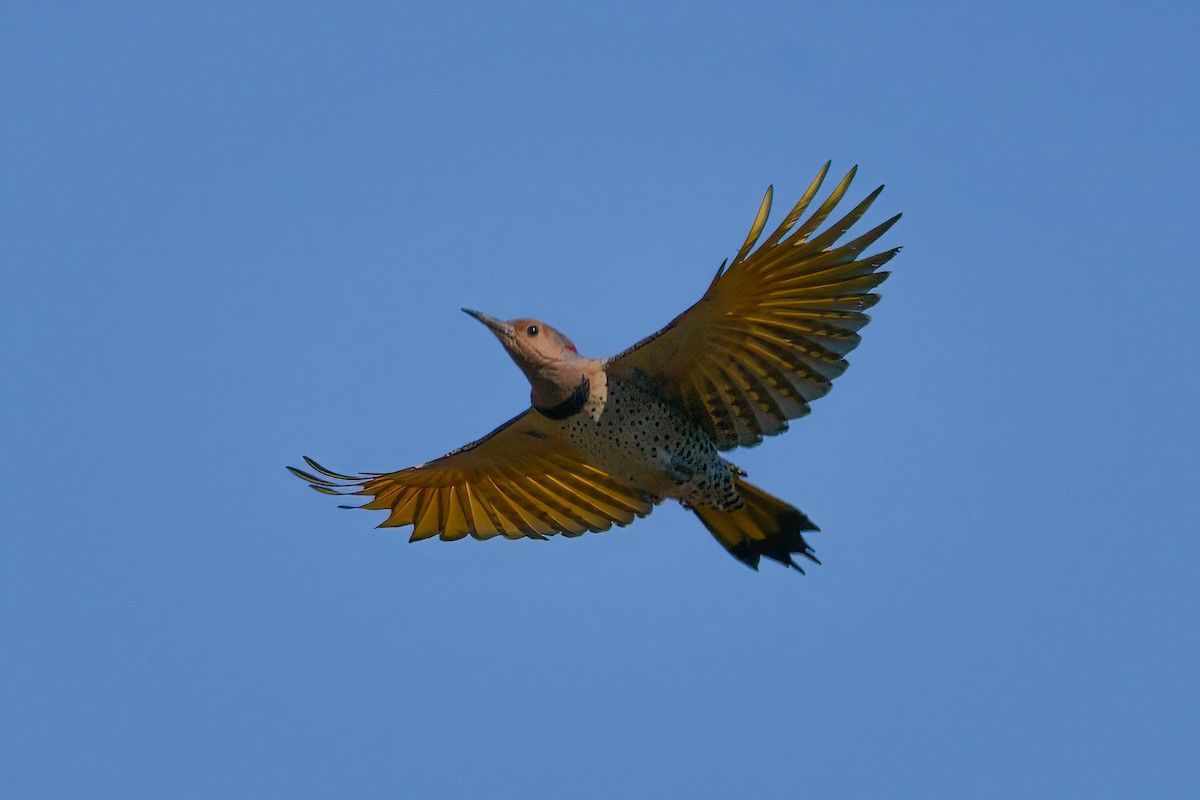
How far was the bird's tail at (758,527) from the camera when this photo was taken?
26.3 ft

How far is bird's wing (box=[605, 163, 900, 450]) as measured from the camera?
7016mm

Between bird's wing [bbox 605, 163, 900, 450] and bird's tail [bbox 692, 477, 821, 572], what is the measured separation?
1.54 feet

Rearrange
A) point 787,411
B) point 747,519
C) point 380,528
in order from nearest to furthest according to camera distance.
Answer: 1. point 787,411
2. point 747,519
3. point 380,528

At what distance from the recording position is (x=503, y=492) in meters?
8.66

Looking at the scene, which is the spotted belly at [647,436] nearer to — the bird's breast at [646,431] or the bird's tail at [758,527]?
the bird's breast at [646,431]

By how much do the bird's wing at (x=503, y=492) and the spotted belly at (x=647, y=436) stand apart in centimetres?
47

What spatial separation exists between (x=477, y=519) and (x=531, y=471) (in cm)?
41

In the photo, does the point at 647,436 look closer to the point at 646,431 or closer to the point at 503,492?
the point at 646,431

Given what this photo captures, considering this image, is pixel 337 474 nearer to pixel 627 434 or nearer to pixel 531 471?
pixel 531 471

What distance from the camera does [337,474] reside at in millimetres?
8289

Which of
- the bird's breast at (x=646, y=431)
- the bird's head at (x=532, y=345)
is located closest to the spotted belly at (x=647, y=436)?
the bird's breast at (x=646, y=431)

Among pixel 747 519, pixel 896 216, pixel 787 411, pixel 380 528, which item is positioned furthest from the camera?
pixel 380 528

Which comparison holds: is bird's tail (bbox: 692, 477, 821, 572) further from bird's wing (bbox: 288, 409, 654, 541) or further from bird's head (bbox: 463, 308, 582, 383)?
bird's head (bbox: 463, 308, 582, 383)

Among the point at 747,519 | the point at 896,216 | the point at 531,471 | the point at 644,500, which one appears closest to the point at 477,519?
the point at 531,471
